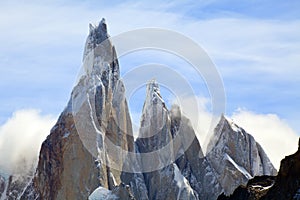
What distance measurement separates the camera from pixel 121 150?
5502 inches

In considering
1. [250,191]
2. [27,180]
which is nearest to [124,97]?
[27,180]

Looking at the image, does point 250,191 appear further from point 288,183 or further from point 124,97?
point 124,97

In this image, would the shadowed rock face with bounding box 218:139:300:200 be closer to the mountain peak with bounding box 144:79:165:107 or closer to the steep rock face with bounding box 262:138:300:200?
the steep rock face with bounding box 262:138:300:200

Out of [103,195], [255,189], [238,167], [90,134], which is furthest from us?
[238,167]

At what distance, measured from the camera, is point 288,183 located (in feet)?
216

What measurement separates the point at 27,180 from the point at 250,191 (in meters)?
88.3

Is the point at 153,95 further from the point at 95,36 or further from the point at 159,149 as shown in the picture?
the point at 95,36

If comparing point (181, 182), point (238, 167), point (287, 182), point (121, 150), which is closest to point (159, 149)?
point (181, 182)

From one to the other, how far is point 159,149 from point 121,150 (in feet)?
24.8

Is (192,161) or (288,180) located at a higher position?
(192,161)

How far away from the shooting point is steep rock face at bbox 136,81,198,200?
140250 millimetres

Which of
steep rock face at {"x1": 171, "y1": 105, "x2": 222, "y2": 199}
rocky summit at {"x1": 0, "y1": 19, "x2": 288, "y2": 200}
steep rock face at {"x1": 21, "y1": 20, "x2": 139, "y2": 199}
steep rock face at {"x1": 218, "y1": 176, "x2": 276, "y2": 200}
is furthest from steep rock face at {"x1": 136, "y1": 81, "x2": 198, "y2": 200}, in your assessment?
steep rock face at {"x1": 218, "y1": 176, "x2": 276, "y2": 200}

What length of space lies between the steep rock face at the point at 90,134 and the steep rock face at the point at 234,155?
16183 mm

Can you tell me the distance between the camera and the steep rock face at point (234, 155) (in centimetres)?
14975
